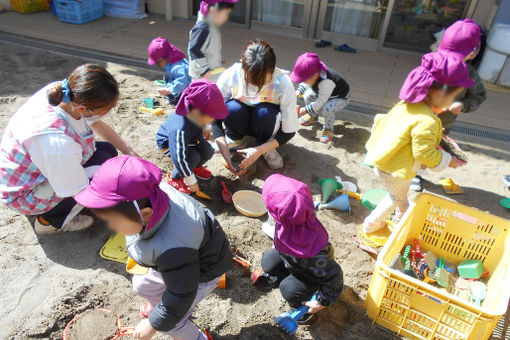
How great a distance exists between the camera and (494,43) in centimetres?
497

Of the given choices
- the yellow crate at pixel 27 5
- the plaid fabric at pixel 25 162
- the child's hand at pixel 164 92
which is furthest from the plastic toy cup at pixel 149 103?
the yellow crate at pixel 27 5

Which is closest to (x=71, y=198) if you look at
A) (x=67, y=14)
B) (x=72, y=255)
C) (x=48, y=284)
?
(x=72, y=255)

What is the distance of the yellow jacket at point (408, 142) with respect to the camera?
2.22m

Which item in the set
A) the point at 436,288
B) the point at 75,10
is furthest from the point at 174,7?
the point at 436,288

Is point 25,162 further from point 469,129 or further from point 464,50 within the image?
point 469,129

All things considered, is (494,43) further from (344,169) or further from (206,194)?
(206,194)

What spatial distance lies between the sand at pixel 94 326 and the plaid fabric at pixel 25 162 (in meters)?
0.75

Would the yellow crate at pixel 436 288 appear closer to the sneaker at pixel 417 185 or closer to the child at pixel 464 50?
the sneaker at pixel 417 185

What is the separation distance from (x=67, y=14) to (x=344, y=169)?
Result: 17.8ft

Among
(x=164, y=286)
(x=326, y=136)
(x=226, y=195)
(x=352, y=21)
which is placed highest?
(x=352, y=21)

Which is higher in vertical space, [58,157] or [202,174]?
[58,157]

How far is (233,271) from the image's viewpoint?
2.39 m

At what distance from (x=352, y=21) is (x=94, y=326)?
5638 mm

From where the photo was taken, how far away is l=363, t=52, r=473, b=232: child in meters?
2.21
